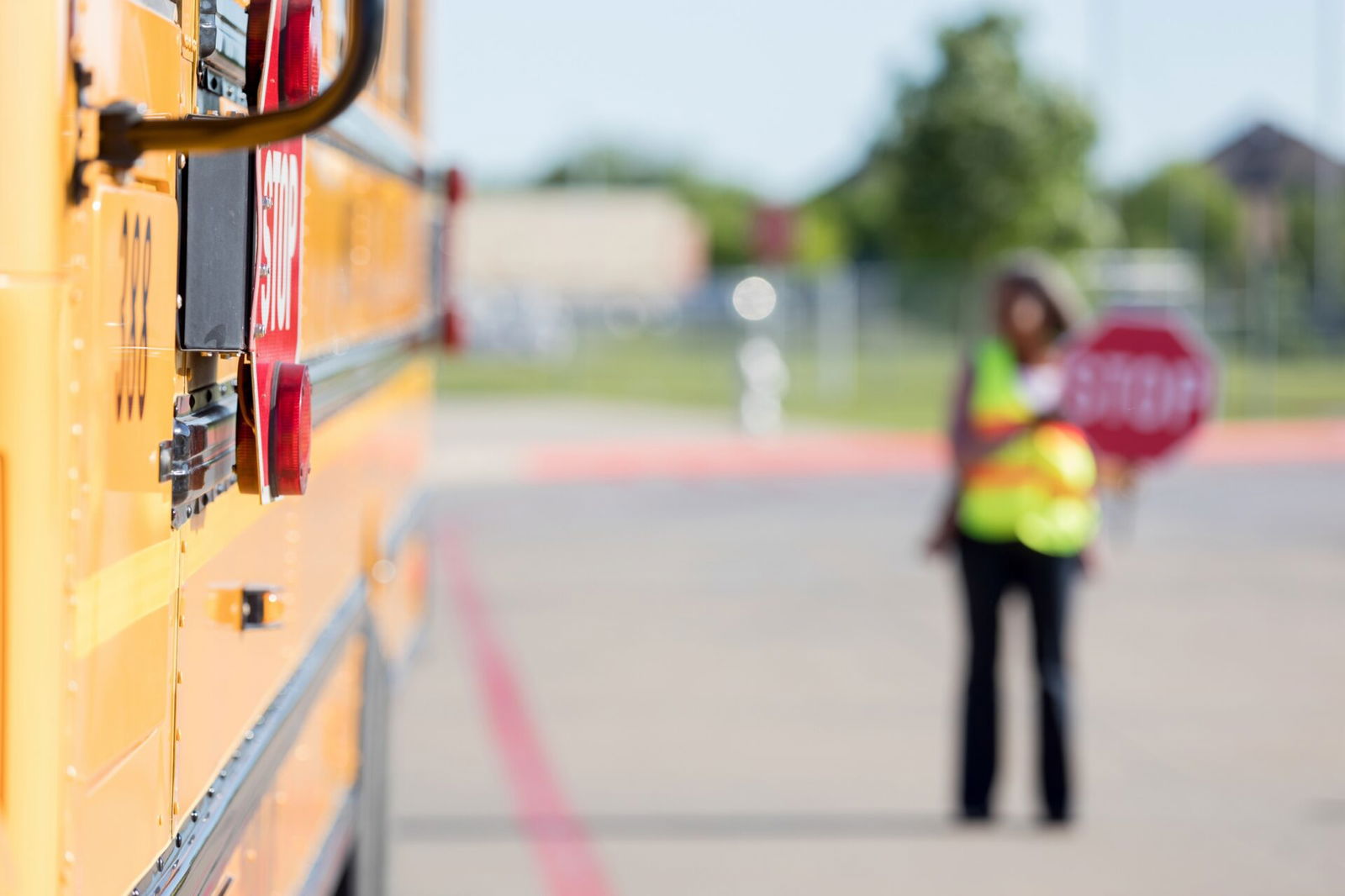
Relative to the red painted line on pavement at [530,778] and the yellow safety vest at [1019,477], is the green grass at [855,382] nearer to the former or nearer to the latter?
the red painted line on pavement at [530,778]

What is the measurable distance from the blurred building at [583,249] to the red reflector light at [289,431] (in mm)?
66973

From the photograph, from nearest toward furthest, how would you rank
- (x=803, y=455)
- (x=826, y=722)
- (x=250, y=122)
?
(x=250, y=122), (x=826, y=722), (x=803, y=455)

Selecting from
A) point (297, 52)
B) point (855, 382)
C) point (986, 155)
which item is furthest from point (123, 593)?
point (986, 155)

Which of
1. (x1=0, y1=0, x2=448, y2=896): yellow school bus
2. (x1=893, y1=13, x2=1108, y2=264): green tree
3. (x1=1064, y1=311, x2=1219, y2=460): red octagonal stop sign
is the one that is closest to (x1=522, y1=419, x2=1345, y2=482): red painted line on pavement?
(x1=1064, y1=311, x2=1219, y2=460): red octagonal stop sign

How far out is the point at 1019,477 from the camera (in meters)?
5.50

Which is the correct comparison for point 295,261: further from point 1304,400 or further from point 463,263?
point 463,263

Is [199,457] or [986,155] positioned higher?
[986,155]

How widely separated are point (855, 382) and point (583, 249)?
4221 centimetres

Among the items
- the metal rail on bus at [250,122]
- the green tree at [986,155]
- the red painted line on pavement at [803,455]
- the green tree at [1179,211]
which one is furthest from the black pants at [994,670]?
the green tree at [1179,211]

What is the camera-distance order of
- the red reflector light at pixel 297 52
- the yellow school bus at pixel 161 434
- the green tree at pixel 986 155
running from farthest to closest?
the green tree at pixel 986 155 → the red reflector light at pixel 297 52 → the yellow school bus at pixel 161 434

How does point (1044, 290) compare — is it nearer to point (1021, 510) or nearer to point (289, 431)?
point (1021, 510)

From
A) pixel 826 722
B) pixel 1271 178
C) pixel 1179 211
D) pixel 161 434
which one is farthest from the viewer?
pixel 1179 211

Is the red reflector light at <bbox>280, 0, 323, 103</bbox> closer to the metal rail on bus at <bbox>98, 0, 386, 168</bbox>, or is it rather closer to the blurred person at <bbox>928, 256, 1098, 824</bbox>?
the metal rail on bus at <bbox>98, 0, 386, 168</bbox>

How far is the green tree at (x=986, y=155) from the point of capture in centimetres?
3447
